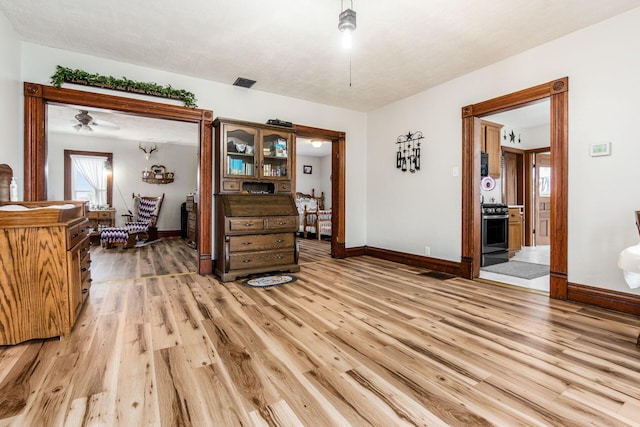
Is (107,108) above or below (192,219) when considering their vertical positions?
above

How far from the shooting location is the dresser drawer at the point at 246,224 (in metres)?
3.68

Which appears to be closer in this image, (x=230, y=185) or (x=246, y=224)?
(x=246, y=224)

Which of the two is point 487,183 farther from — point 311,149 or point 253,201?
point 311,149

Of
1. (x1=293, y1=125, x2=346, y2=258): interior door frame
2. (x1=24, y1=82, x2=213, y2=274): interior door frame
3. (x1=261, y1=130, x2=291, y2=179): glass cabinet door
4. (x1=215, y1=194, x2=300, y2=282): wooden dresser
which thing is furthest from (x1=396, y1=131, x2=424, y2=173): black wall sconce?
(x1=24, y1=82, x2=213, y2=274): interior door frame

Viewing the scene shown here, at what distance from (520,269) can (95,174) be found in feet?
30.1

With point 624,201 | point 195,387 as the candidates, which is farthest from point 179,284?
point 624,201

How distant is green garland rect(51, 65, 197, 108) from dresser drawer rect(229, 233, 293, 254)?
186cm

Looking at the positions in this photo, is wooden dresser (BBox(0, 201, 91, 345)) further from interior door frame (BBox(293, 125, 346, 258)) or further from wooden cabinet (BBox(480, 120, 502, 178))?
wooden cabinet (BBox(480, 120, 502, 178))

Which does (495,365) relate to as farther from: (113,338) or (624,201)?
(113,338)

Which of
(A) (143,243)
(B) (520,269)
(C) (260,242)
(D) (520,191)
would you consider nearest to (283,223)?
(C) (260,242)

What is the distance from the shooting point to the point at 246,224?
3.77 m

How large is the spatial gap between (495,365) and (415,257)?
9.22ft

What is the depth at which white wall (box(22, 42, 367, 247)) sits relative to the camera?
10.5ft

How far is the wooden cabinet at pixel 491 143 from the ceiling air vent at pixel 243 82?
12.3 ft
